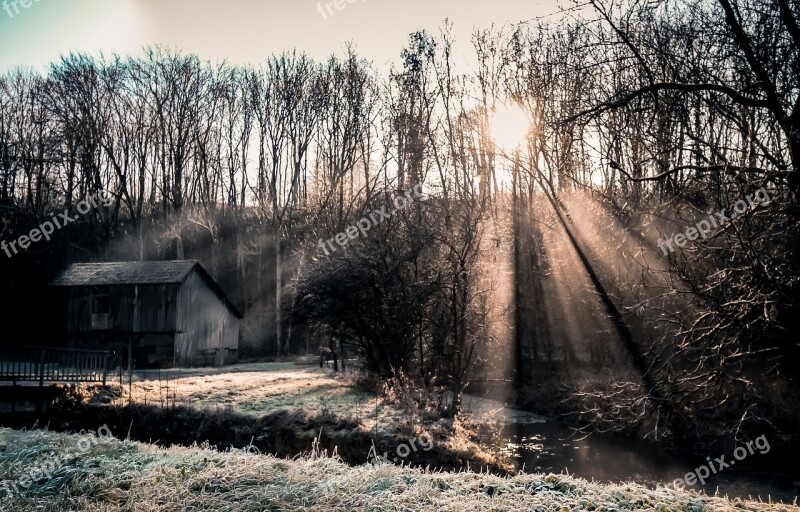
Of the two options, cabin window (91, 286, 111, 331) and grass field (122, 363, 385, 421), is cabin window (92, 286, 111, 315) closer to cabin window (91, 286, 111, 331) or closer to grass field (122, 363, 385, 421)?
cabin window (91, 286, 111, 331)

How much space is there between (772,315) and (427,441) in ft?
27.8

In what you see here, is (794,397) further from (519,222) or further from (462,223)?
(519,222)

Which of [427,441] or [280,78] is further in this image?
[280,78]

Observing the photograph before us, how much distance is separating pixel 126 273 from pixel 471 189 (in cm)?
1798

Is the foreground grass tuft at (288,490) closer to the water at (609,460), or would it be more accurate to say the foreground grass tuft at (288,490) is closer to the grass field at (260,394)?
the water at (609,460)

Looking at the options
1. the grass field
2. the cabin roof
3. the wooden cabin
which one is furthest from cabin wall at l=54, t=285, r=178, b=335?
the grass field

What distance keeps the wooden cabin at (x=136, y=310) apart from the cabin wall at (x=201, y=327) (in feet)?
0.17

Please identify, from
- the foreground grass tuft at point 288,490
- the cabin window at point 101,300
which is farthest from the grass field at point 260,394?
the foreground grass tuft at point 288,490

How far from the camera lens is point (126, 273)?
3130 centimetres

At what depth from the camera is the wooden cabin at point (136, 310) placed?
3056 centimetres

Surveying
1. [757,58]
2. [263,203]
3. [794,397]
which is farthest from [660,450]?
[263,203]

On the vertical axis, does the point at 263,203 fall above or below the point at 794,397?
above

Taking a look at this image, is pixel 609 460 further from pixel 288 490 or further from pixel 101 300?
pixel 101 300

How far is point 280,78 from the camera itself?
125 feet
